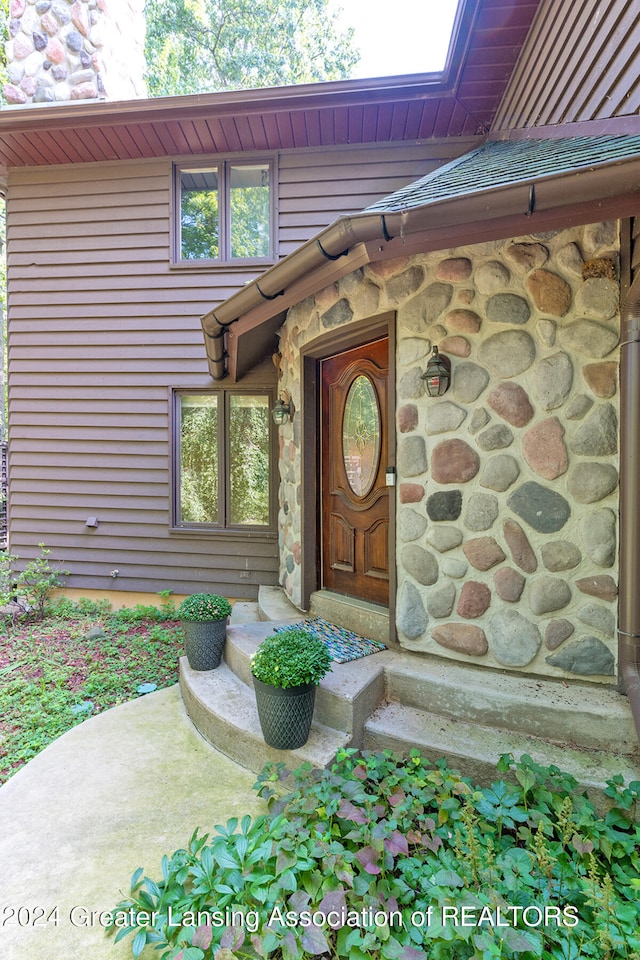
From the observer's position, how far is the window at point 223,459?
16.4ft

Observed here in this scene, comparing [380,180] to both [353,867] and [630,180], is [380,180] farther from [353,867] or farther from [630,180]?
[353,867]

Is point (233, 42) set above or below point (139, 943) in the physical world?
above

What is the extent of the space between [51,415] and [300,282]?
388 centimetres

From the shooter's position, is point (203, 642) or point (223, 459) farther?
point (223, 459)

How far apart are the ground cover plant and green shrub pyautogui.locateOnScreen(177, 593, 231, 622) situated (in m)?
1.30

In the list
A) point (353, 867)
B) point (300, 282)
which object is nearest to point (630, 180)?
point (300, 282)

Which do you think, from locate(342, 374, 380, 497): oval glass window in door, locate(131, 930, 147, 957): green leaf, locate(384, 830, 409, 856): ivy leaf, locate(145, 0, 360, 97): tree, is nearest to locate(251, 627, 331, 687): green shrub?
locate(384, 830, 409, 856): ivy leaf

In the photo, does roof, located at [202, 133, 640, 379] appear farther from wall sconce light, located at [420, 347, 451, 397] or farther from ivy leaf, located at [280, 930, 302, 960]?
ivy leaf, located at [280, 930, 302, 960]

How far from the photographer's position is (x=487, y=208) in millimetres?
1939

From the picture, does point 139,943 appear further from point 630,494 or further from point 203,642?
point 630,494

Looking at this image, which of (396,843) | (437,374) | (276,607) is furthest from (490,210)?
(276,607)

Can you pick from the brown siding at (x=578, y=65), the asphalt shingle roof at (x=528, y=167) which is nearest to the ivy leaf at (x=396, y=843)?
the asphalt shingle roof at (x=528, y=167)

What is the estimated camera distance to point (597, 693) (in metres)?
2.23

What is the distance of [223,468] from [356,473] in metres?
2.16
